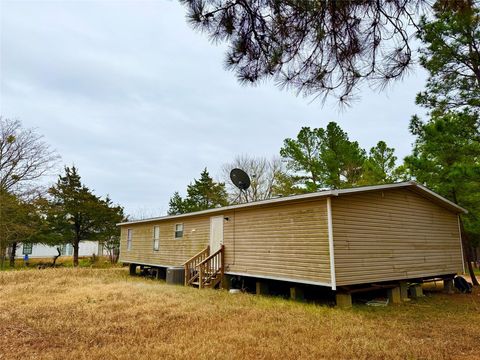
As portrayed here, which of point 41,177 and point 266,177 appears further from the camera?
point 266,177

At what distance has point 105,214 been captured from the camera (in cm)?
2481

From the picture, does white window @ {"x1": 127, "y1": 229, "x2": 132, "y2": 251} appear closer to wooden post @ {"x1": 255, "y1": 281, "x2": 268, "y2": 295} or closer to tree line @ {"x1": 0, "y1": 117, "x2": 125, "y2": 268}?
tree line @ {"x1": 0, "y1": 117, "x2": 125, "y2": 268}

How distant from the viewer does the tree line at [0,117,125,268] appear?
20203 mm

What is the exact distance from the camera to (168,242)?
47.1 ft

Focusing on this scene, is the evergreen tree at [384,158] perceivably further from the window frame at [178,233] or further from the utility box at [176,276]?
the utility box at [176,276]

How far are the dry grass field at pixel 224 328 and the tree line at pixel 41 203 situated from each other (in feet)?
46.6

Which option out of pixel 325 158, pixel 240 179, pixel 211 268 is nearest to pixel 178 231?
pixel 211 268

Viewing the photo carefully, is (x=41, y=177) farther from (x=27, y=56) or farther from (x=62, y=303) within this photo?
(x=62, y=303)

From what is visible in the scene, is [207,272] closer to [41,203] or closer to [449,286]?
[449,286]

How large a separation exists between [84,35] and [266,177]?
19.9 metres

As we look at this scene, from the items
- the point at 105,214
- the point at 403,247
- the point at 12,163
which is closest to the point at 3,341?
the point at 403,247

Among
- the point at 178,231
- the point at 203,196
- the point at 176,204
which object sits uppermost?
the point at 203,196

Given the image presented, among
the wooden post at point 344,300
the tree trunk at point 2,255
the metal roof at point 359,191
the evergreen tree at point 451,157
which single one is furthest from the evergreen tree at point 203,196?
the wooden post at point 344,300

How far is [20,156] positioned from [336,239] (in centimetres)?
2074
